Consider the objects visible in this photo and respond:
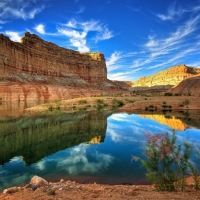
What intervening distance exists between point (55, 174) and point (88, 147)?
4.83 meters

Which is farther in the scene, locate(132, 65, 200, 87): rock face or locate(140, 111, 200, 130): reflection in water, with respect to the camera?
locate(132, 65, 200, 87): rock face

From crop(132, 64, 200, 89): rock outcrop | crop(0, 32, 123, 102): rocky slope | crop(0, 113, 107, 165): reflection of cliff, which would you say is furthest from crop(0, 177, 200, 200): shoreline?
crop(132, 64, 200, 89): rock outcrop

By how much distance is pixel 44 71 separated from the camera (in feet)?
298

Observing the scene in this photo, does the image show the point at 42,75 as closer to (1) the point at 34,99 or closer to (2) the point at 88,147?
(1) the point at 34,99

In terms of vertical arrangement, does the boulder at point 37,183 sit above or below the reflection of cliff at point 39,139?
above

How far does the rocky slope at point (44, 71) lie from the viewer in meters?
65.5

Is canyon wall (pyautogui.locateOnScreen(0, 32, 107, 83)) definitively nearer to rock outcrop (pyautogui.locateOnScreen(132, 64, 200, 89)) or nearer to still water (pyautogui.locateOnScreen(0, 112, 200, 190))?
rock outcrop (pyautogui.locateOnScreen(132, 64, 200, 89))

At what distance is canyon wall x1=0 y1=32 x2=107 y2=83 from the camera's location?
2922 inches

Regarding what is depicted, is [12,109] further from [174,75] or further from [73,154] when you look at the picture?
[174,75]

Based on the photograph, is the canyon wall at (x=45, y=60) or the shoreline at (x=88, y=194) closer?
the shoreline at (x=88, y=194)

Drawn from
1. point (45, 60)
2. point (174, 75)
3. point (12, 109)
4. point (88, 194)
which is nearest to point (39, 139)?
point (88, 194)

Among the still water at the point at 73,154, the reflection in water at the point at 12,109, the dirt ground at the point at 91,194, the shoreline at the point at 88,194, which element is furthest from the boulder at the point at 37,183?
the reflection in water at the point at 12,109

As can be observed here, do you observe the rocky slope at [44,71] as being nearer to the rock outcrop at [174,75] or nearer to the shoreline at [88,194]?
the rock outcrop at [174,75]

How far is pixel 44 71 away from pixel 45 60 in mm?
5290
